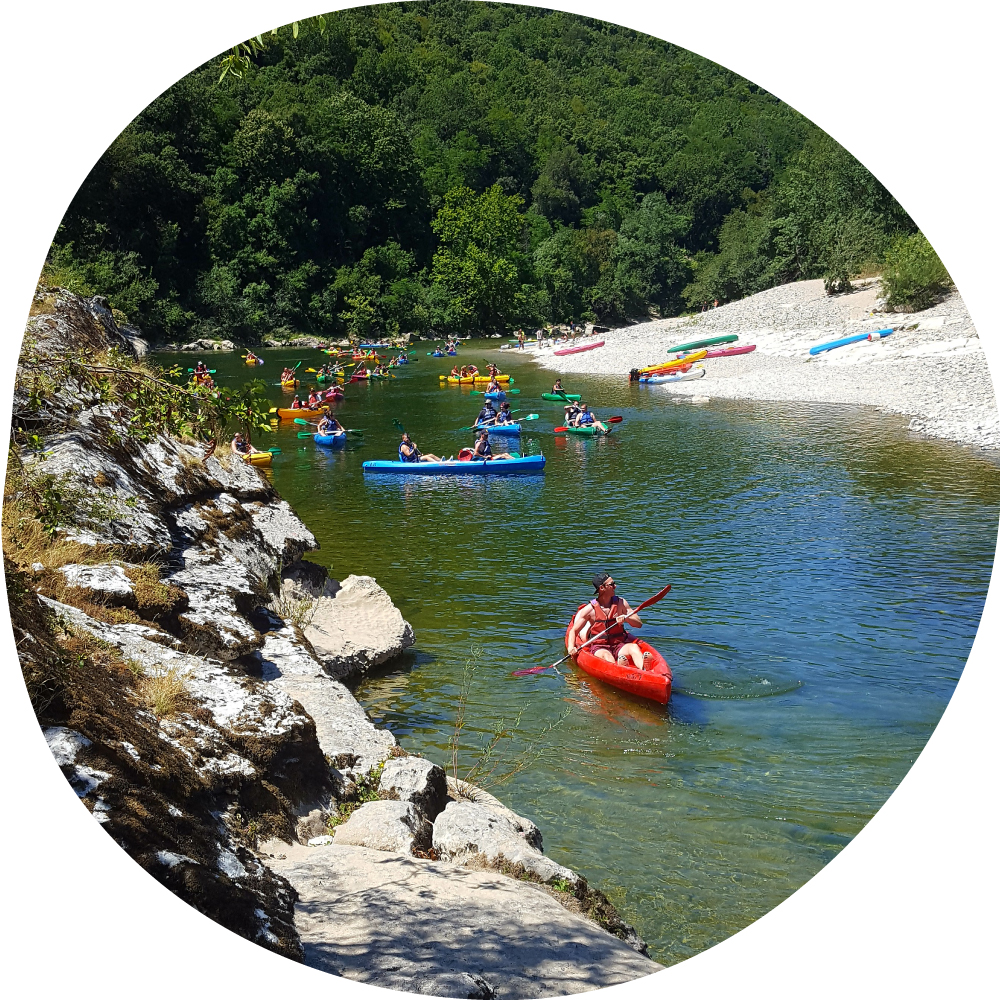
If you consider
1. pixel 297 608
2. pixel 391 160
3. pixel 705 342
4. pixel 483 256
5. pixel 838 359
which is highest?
pixel 483 256

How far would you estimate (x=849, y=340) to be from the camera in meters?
18.7

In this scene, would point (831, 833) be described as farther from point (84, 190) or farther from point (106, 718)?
point (84, 190)

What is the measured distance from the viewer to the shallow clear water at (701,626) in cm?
544

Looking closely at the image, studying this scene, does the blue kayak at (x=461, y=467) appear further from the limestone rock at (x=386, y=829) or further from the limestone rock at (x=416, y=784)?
the limestone rock at (x=386, y=829)

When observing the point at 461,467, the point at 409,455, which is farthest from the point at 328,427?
the point at 461,467

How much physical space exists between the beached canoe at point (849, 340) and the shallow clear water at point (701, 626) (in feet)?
4.69

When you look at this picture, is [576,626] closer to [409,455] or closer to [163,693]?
[163,693]

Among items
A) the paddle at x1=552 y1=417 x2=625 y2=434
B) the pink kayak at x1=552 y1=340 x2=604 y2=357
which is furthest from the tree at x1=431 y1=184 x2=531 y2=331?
the paddle at x1=552 y1=417 x2=625 y2=434

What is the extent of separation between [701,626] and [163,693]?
21.2ft

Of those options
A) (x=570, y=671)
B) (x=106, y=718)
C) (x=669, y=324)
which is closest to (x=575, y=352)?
(x=669, y=324)

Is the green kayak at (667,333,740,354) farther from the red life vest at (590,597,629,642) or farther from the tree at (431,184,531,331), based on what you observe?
the red life vest at (590,597,629,642)

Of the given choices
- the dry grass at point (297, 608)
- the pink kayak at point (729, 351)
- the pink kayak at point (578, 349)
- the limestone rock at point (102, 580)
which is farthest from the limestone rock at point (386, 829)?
the pink kayak at point (578, 349)

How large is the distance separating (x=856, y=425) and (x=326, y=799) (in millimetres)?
14045

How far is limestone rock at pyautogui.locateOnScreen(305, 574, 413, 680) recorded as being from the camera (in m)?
7.84
